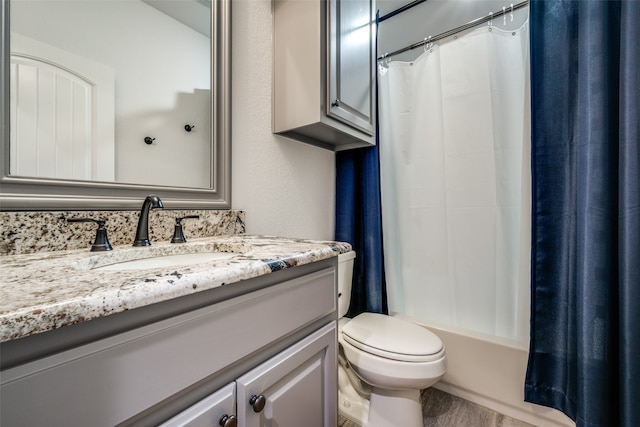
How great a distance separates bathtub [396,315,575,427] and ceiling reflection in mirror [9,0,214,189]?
4.49ft

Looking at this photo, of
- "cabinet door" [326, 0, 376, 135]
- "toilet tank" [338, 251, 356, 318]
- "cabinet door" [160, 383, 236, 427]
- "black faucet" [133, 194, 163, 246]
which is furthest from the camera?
"toilet tank" [338, 251, 356, 318]

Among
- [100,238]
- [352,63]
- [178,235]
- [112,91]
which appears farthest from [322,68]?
[100,238]

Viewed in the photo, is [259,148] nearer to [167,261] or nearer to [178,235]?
[178,235]

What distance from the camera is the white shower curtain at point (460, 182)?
1.24 metres

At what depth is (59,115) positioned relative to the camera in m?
0.70

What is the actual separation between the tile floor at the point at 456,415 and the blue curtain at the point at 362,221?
1.53ft

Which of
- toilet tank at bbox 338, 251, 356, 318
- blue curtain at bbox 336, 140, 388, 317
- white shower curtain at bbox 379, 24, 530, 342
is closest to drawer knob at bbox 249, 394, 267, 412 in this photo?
toilet tank at bbox 338, 251, 356, 318

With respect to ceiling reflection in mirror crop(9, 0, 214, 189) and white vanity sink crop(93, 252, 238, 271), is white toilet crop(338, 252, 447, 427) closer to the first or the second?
white vanity sink crop(93, 252, 238, 271)

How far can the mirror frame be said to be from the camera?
63 centimetres

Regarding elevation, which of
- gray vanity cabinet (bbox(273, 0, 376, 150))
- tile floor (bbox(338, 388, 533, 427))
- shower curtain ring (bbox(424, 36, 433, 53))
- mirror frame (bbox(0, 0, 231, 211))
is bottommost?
tile floor (bbox(338, 388, 533, 427))

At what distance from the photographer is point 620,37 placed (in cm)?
91

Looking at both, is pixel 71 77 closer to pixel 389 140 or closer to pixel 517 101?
pixel 389 140

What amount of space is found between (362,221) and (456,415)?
A: 1.00 m

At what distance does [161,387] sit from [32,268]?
0.33 metres
